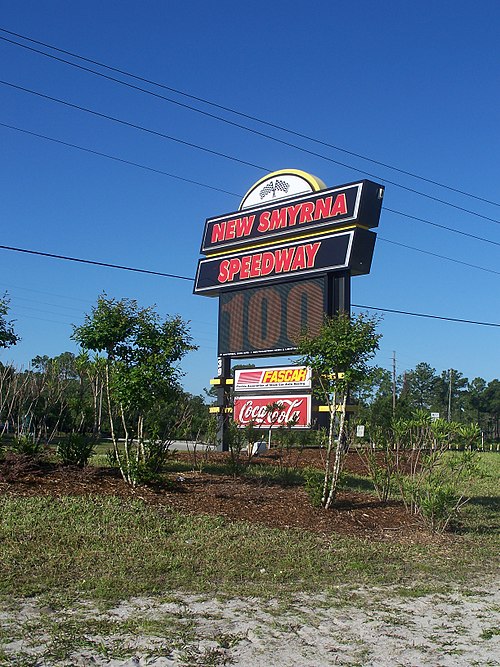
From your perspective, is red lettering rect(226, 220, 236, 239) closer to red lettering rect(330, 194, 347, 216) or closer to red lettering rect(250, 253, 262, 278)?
red lettering rect(250, 253, 262, 278)

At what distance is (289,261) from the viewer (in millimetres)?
22125

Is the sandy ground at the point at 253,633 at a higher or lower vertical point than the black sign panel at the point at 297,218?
lower

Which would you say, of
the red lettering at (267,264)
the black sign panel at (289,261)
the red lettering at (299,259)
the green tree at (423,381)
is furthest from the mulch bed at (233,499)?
the green tree at (423,381)

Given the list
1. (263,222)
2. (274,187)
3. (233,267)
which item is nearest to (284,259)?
(263,222)

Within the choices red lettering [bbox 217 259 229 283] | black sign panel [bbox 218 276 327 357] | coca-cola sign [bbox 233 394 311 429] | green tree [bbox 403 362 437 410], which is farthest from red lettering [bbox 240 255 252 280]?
green tree [bbox 403 362 437 410]

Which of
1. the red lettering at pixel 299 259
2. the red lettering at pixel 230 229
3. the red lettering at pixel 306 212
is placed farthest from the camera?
the red lettering at pixel 230 229

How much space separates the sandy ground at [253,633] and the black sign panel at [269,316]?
13906 millimetres

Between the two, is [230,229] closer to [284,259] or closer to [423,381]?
[284,259]

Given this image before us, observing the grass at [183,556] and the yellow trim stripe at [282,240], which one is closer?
the grass at [183,556]

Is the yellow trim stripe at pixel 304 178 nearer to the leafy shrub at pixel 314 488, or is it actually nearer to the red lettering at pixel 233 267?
the red lettering at pixel 233 267

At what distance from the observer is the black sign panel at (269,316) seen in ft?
69.5

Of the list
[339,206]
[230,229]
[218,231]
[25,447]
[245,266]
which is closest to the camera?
[25,447]

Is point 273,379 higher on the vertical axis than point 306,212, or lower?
lower

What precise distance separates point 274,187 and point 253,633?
19718 millimetres
